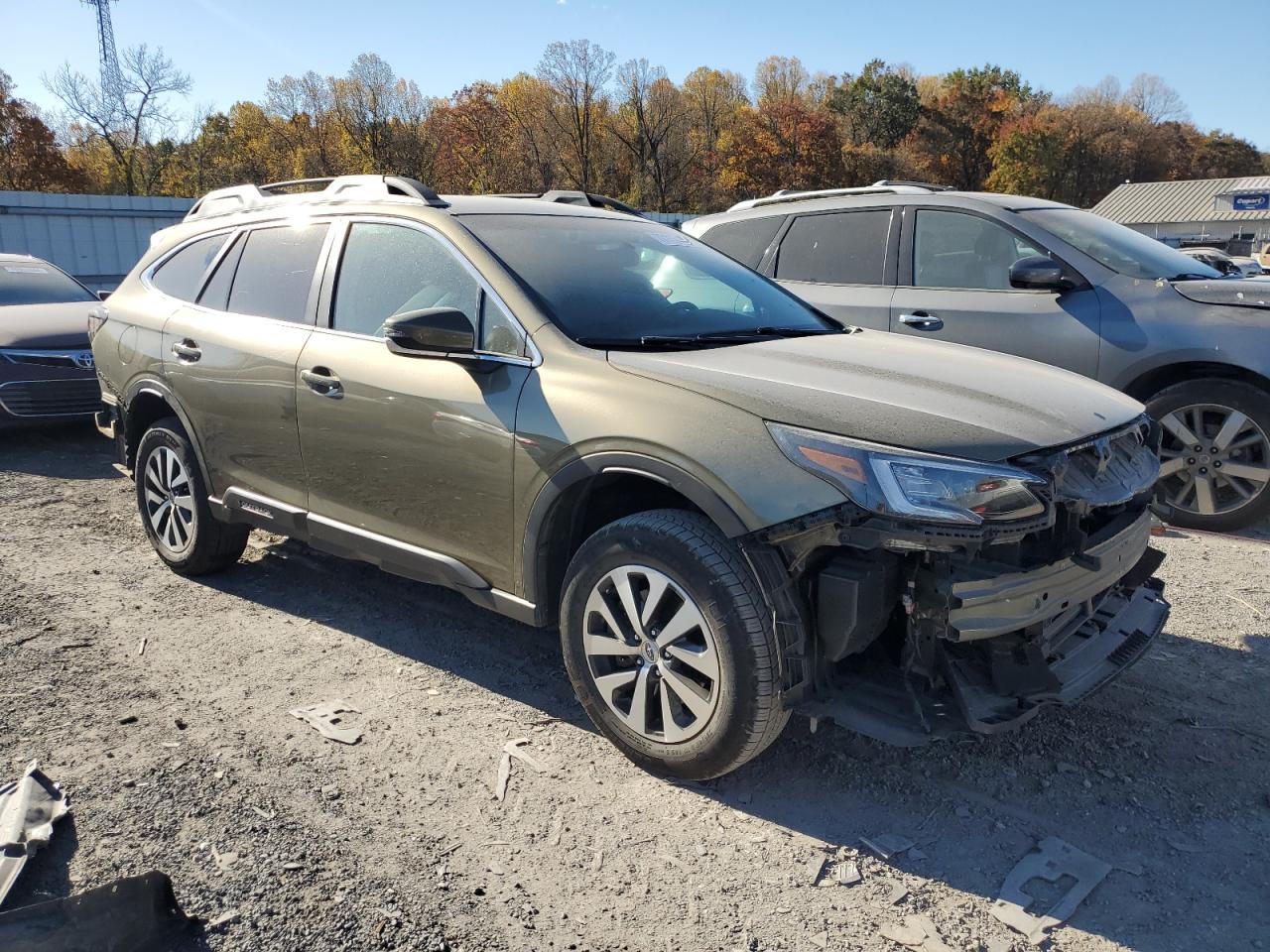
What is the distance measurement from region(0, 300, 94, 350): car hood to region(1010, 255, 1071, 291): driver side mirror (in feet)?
24.1

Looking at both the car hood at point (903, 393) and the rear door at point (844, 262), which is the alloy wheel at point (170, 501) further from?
the rear door at point (844, 262)

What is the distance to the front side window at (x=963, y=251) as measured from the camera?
19.1 feet

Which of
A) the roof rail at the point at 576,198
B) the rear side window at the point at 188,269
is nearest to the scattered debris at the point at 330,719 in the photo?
the rear side window at the point at 188,269

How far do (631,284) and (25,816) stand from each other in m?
2.60

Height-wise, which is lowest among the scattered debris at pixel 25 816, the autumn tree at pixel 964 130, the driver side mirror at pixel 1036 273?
the scattered debris at pixel 25 816

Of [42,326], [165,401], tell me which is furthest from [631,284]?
[42,326]

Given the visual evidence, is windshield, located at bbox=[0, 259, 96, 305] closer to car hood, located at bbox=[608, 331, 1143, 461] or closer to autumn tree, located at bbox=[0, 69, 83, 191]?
car hood, located at bbox=[608, 331, 1143, 461]

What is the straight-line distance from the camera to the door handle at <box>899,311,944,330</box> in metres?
5.91

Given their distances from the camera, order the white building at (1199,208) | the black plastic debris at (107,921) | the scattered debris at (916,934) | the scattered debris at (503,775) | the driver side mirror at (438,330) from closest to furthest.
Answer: the black plastic debris at (107,921) → the scattered debris at (916,934) → the scattered debris at (503,775) → the driver side mirror at (438,330) → the white building at (1199,208)

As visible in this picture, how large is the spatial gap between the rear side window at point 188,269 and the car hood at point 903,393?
263 cm

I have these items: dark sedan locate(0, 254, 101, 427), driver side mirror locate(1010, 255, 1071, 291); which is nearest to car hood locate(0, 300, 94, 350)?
dark sedan locate(0, 254, 101, 427)

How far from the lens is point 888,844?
2.68 meters

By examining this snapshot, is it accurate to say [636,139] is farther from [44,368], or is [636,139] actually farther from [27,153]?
[44,368]

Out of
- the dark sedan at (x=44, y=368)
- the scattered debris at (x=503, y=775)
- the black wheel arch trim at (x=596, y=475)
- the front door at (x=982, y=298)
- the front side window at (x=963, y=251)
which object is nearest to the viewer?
the black wheel arch trim at (x=596, y=475)
